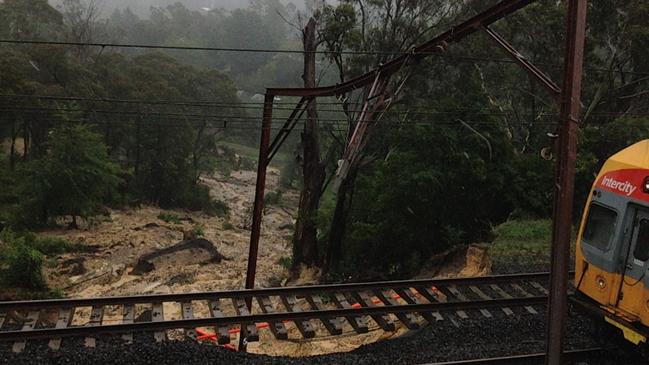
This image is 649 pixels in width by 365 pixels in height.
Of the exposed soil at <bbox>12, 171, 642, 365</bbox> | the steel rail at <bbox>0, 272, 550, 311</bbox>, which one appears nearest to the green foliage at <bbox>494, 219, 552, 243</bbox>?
the exposed soil at <bbox>12, 171, 642, 365</bbox>

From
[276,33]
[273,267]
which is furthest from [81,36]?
[276,33]

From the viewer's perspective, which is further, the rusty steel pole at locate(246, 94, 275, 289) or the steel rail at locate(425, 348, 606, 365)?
the rusty steel pole at locate(246, 94, 275, 289)

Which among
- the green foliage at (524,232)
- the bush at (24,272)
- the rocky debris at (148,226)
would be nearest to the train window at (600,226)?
the green foliage at (524,232)

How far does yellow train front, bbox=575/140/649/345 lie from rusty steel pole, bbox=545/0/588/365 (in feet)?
3.95

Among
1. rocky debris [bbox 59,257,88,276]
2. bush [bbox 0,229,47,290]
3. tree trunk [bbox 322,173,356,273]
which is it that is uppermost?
tree trunk [bbox 322,173,356,273]

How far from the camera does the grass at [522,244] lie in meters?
13.9

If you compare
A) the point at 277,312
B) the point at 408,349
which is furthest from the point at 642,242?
the point at 277,312

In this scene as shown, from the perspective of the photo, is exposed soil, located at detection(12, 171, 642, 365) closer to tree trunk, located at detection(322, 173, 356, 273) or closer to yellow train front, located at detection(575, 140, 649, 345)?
tree trunk, located at detection(322, 173, 356, 273)

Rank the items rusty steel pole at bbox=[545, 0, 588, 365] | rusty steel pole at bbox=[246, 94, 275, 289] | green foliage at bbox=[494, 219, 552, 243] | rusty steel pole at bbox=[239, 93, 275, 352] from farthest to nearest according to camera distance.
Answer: green foliage at bbox=[494, 219, 552, 243] → rusty steel pole at bbox=[246, 94, 275, 289] → rusty steel pole at bbox=[239, 93, 275, 352] → rusty steel pole at bbox=[545, 0, 588, 365]

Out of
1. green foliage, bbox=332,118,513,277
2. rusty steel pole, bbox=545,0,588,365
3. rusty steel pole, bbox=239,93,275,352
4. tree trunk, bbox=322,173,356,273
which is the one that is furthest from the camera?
tree trunk, bbox=322,173,356,273

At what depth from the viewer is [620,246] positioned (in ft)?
25.7

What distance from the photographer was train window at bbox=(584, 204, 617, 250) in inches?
319

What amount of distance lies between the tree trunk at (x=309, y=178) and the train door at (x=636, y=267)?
35.9ft

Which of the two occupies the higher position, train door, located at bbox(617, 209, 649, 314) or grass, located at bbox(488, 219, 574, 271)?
train door, located at bbox(617, 209, 649, 314)
